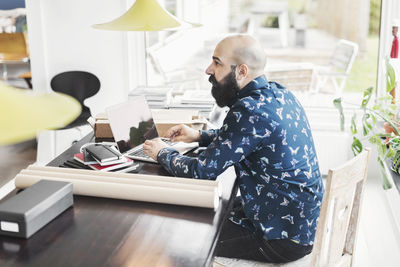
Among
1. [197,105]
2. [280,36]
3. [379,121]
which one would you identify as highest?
[280,36]

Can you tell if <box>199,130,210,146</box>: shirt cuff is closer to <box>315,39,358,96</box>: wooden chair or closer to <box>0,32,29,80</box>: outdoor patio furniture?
<box>315,39,358,96</box>: wooden chair

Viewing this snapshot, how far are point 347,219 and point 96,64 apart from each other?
2.88 meters

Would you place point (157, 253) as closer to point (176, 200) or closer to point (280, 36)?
point (176, 200)

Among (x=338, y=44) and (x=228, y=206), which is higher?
(x=338, y=44)

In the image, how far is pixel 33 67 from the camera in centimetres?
417

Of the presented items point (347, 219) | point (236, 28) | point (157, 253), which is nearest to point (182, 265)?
point (157, 253)

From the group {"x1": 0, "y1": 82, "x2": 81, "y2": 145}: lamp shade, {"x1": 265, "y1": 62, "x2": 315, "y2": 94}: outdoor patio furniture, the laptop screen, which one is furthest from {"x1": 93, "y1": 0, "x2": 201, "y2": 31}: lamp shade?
{"x1": 265, "y1": 62, "x2": 315, "y2": 94}: outdoor patio furniture

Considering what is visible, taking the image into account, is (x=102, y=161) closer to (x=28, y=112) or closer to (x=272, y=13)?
(x=28, y=112)

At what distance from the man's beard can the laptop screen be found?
40 cm

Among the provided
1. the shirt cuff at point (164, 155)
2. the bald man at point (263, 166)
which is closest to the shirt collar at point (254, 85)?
the bald man at point (263, 166)

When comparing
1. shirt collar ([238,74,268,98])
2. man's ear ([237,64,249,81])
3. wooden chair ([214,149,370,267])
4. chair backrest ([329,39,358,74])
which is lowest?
wooden chair ([214,149,370,267])

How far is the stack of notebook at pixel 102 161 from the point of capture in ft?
6.82

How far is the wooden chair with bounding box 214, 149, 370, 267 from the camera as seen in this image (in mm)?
1647

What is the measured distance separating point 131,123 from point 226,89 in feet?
1.64
